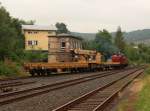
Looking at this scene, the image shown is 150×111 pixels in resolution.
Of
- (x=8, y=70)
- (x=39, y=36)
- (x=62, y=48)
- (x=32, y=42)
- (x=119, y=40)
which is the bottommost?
(x=8, y=70)

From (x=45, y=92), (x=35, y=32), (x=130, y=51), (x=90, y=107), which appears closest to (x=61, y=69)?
(x=45, y=92)

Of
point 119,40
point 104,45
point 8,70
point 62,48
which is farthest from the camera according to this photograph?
point 119,40

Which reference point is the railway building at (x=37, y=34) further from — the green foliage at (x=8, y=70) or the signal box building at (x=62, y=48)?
the green foliage at (x=8, y=70)

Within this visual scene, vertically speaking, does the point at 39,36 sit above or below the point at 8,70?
above

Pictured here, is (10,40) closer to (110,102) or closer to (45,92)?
(45,92)

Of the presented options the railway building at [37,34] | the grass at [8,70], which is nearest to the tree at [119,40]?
the railway building at [37,34]

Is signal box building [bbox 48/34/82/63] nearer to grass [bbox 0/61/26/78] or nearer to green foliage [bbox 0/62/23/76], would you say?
grass [bbox 0/61/26/78]

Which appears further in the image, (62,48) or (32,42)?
(32,42)

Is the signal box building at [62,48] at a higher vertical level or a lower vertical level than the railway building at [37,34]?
lower

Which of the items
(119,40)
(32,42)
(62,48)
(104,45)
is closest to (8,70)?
(62,48)

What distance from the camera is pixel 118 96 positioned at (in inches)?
811

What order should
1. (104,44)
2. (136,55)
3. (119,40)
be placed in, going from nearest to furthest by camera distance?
(104,44), (136,55), (119,40)

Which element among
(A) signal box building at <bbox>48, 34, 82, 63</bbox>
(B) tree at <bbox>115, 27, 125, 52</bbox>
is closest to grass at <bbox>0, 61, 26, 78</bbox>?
(A) signal box building at <bbox>48, 34, 82, 63</bbox>

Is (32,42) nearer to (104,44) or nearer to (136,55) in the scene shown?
(104,44)
